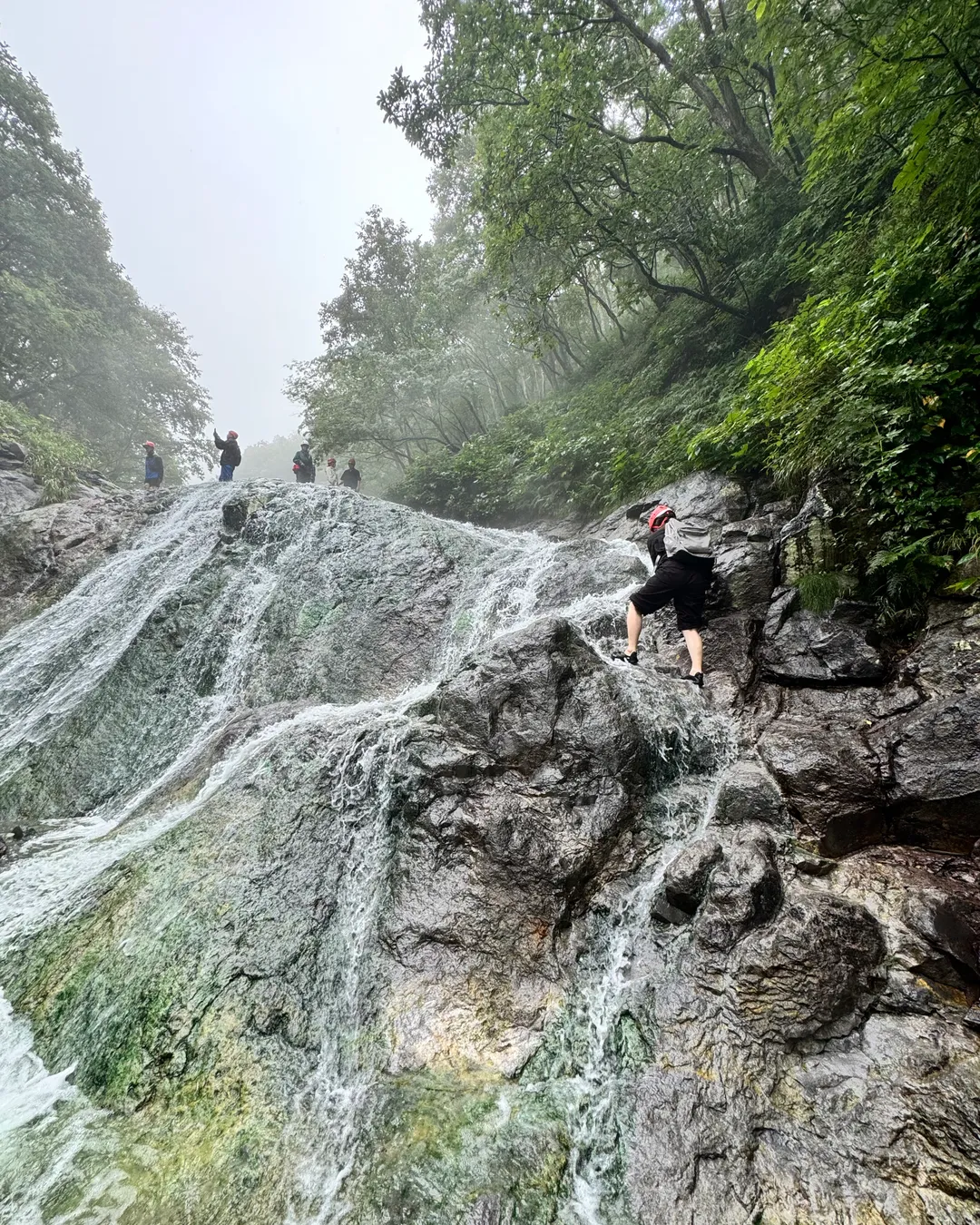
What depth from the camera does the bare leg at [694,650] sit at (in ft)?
19.3

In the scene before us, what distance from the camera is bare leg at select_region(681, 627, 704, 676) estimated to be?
232 inches

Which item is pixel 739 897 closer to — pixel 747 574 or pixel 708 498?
pixel 747 574

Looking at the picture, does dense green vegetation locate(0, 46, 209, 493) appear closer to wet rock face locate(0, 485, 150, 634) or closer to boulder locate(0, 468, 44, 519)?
boulder locate(0, 468, 44, 519)

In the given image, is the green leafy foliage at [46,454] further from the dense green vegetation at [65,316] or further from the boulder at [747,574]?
the boulder at [747,574]

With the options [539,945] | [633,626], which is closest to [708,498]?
[633,626]

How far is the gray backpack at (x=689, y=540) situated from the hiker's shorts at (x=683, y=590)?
16 cm

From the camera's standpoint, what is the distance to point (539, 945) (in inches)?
166

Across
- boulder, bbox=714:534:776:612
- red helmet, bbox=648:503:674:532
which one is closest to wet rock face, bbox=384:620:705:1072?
red helmet, bbox=648:503:674:532

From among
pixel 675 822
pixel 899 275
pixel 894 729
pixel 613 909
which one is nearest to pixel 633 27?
pixel 899 275

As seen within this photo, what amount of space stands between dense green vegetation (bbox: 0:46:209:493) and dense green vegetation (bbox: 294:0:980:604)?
1146cm

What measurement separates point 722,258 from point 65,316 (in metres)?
28.1

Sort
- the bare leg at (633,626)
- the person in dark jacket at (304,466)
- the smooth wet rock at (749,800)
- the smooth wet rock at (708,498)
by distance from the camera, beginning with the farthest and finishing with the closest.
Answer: the person in dark jacket at (304,466)
the smooth wet rock at (708,498)
the bare leg at (633,626)
the smooth wet rock at (749,800)

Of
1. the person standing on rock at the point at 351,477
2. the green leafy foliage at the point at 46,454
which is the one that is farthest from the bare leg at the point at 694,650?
the person standing on rock at the point at 351,477

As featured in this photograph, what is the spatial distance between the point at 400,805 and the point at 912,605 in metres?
5.38
